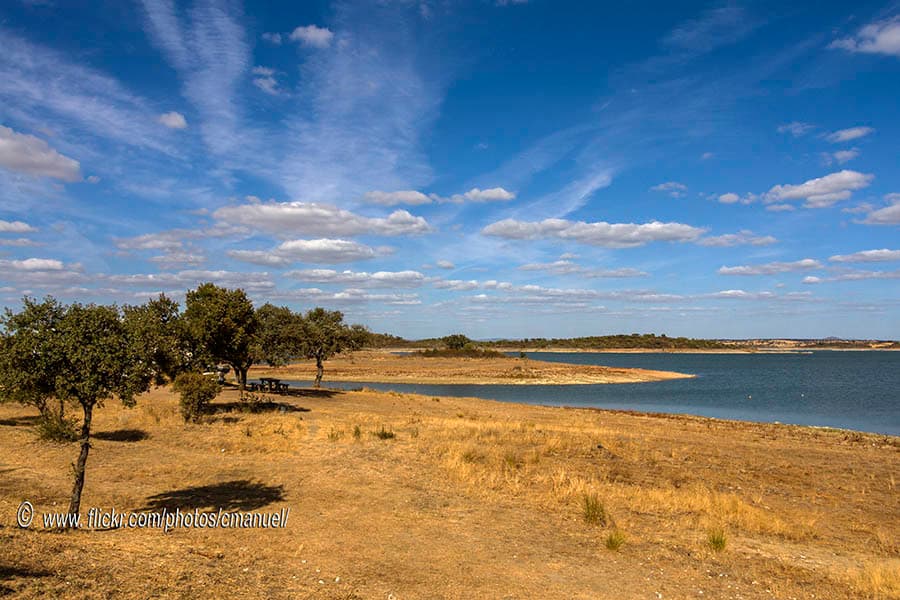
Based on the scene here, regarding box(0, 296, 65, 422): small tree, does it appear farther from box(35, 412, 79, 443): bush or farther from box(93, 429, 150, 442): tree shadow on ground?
box(93, 429, 150, 442): tree shadow on ground

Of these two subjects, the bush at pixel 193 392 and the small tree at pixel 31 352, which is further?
the bush at pixel 193 392

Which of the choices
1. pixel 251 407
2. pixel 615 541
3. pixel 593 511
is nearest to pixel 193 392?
pixel 251 407

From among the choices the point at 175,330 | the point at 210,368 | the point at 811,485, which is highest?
the point at 175,330

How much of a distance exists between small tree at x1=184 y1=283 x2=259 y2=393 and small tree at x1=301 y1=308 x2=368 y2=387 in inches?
520

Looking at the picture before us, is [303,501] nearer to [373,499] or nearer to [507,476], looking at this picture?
[373,499]

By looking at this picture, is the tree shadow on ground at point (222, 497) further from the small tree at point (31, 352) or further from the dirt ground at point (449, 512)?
the small tree at point (31, 352)

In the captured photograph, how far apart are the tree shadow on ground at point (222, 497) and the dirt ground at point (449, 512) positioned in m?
0.11

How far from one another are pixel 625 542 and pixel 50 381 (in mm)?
14203

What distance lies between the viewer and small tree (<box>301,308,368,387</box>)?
163 feet

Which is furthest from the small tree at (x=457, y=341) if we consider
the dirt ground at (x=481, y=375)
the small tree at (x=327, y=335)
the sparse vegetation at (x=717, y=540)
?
the sparse vegetation at (x=717, y=540)

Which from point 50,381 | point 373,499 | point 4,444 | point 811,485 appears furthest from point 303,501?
point 811,485

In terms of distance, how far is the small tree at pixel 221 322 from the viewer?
108ft

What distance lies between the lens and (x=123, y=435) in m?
24.9

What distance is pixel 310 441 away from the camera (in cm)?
2514
